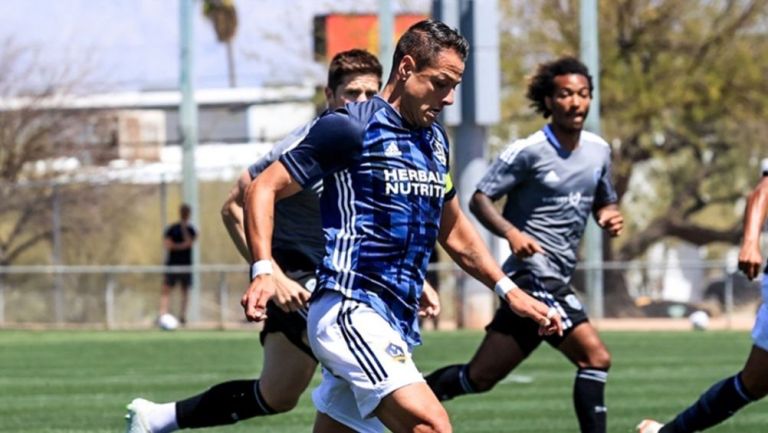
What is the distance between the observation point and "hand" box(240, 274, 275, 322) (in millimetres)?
6352

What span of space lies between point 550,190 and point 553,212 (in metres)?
0.12

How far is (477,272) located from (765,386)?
2087 millimetres

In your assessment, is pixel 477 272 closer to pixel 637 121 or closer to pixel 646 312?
pixel 646 312

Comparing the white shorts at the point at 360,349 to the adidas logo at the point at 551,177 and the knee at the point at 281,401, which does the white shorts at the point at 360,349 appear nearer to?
the knee at the point at 281,401

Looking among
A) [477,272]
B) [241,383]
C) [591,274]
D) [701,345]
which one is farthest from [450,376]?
[591,274]

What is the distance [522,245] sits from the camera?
9375 mm

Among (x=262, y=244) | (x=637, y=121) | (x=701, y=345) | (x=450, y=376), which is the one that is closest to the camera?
(x=262, y=244)

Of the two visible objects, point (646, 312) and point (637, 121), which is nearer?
point (646, 312)

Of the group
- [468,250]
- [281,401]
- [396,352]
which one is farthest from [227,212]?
[396,352]

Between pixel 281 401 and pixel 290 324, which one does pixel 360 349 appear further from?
pixel 281 401

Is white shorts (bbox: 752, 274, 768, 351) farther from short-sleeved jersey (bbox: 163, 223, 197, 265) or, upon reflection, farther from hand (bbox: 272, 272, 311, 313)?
short-sleeved jersey (bbox: 163, 223, 197, 265)

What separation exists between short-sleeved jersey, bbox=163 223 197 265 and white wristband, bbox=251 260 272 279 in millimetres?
22905

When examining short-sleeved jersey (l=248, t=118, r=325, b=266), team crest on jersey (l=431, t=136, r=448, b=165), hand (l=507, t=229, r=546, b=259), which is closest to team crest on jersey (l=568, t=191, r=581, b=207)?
hand (l=507, t=229, r=546, b=259)

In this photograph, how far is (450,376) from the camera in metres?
10.2
